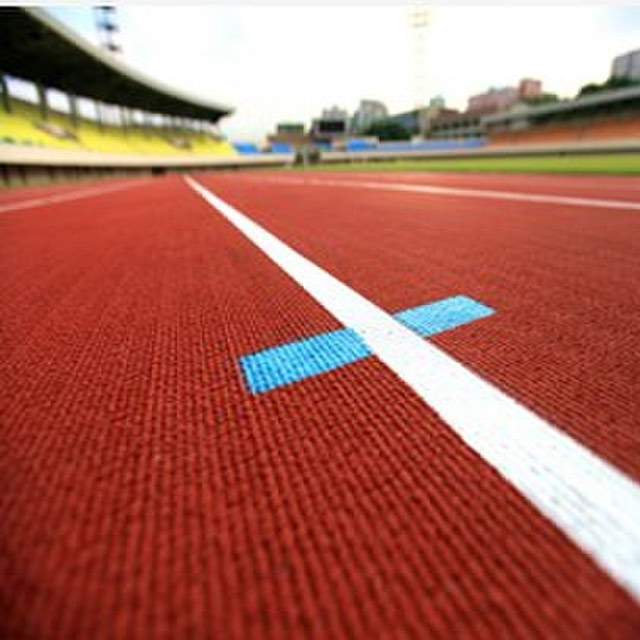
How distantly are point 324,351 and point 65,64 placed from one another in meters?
33.1

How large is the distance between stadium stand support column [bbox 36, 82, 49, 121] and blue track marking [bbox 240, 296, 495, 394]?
3640cm

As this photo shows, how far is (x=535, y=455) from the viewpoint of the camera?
2.77ft

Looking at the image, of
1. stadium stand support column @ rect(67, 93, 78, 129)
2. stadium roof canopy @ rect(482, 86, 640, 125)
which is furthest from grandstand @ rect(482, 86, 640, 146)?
stadium stand support column @ rect(67, 93, 78, 129)

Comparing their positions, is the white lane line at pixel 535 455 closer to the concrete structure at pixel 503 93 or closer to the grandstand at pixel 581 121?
the grandstand at pixel 581 121

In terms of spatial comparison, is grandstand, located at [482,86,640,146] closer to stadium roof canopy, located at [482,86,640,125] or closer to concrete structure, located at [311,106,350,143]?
stadium roof canopy, located at [482,86,640,125]

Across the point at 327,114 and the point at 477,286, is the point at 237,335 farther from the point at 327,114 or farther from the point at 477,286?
the point at 327,114

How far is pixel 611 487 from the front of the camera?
0.75 m

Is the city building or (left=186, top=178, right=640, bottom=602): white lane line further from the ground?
the city building

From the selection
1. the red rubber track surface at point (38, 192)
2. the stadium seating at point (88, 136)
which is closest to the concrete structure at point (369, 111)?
the stadium seating at point (88, 136)

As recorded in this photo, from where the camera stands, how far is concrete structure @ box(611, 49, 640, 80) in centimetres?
6731

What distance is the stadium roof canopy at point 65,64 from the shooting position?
19188 mm

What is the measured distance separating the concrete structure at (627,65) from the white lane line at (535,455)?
307 feet

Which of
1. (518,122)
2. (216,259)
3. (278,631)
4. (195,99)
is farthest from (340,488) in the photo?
(518,122)

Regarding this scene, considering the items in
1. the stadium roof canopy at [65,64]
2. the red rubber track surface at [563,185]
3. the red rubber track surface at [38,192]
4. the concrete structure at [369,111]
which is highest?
the concrete structure at [369,111]
